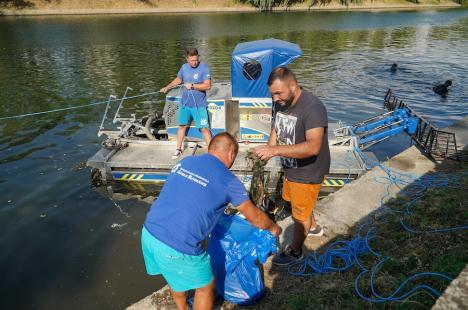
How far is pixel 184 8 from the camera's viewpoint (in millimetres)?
58156

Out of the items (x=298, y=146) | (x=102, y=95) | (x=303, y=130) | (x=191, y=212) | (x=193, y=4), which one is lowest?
(x=102, y=95)

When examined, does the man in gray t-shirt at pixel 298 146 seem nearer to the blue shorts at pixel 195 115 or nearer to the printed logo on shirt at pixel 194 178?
the printed logo on shirt at pixel 194 178

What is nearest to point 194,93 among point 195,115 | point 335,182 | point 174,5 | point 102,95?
point 195,115

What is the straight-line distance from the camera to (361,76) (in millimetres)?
21812

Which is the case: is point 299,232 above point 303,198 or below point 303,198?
below

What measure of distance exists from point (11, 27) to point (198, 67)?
4285 cm

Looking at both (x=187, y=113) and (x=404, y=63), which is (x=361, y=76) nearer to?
(x=404, y=63)

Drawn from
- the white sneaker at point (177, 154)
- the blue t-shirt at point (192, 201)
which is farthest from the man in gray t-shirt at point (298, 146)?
the white sneaker at point (177, 154)

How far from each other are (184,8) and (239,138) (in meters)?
55.6

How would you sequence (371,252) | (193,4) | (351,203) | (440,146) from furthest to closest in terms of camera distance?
1. (193,4)
2. (440,146)
3. (351,203)
4. (371,252)

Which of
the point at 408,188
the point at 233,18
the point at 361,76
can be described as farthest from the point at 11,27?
the point at 408,188

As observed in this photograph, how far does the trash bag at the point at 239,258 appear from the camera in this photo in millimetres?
3521

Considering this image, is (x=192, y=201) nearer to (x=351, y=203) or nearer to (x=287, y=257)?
(x=287, y=257)

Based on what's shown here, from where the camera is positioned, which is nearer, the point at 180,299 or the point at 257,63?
the point at 180,299
